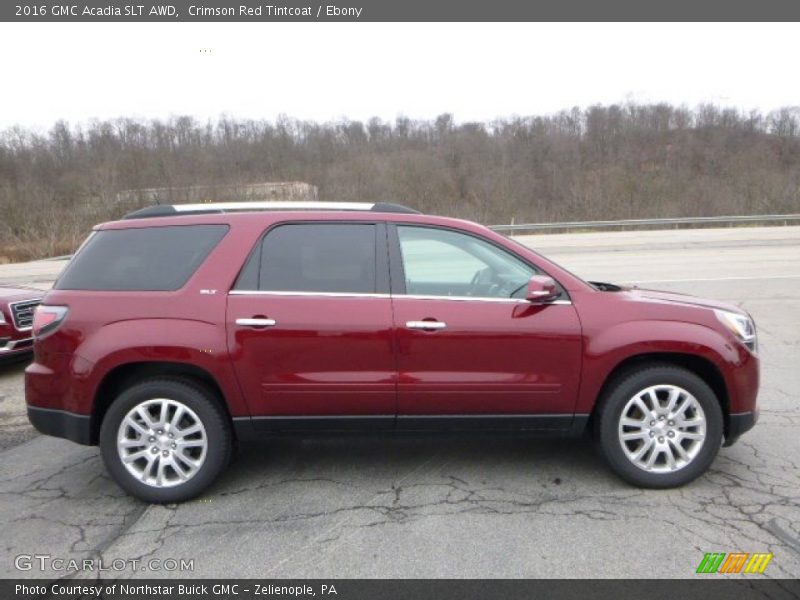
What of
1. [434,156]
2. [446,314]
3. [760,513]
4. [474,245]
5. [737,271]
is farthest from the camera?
[434,156]

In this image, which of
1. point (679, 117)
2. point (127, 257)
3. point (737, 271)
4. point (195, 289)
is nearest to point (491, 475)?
point (195, 289)

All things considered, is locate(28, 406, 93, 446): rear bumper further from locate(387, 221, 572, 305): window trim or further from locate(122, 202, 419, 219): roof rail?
locate(387, 221, 572, 305): window trim

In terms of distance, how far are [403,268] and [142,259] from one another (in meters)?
1.67

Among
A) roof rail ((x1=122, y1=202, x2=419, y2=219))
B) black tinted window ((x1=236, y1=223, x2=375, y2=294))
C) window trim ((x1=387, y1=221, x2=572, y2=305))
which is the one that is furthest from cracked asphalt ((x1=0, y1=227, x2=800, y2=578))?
roof rail ((x1=122, y1=202, x2=419, y2=219))

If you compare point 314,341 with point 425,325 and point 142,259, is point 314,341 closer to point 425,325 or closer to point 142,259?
point 425,325

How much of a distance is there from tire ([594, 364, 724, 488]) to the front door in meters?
0.30

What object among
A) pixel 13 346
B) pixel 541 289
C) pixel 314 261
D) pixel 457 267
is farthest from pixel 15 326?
pixel 541 289

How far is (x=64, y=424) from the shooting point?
376 cm

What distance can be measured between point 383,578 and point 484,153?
59.5 metres

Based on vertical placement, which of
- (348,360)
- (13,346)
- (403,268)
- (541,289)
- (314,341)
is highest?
(403,268)

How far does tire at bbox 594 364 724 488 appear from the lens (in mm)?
3730
